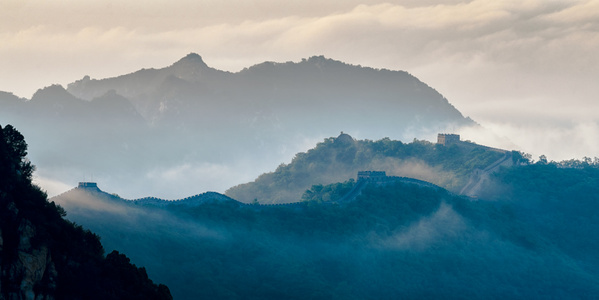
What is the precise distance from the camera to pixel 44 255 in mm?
111938

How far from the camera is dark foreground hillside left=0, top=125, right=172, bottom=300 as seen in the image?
108875 millimetres

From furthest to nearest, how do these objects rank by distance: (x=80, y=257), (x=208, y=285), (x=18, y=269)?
(x=208, y=285) < (x=80, y=257) < (x=18, y=269)

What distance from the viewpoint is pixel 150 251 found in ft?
639

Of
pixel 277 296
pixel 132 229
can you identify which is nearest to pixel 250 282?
pixel 277 296

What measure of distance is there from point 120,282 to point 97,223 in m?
76.3

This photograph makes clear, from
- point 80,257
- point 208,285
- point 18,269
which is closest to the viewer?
point 18,269

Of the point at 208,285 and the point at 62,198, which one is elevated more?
the point at 62,198

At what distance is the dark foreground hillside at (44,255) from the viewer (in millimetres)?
108875

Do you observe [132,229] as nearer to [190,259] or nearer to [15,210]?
[190,259]

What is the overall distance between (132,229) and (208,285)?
51.8 feet

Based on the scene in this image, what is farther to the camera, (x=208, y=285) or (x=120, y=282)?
(x=208, y=285)

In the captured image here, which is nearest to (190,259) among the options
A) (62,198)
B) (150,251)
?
(150,251)

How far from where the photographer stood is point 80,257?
118 meters

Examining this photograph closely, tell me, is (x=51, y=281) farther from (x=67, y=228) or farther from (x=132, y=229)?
(x=132, y=229)
